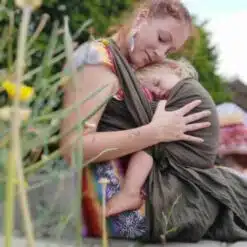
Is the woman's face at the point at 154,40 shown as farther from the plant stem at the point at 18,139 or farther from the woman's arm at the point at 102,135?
the plant stem at the point at 18,139

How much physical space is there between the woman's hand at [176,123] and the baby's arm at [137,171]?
0.08 meters

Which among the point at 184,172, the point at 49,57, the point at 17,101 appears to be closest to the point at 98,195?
the point at 184,172

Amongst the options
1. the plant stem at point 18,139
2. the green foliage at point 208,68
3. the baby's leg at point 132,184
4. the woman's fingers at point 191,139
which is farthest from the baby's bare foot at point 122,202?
the green foliage at point 208,68

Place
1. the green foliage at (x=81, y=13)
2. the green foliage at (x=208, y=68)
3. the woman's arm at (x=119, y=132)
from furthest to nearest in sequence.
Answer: the green foliage at (x=208, y=68)
the green foliage at (x=81, y=13)
the woman's arm at (x=119, y=132)

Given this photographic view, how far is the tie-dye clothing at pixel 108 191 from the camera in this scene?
2.59m

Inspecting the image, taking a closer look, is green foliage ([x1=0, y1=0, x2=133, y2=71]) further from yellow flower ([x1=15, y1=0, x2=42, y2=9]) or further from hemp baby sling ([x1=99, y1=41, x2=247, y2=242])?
yellow flower ([x1=15, y1=0, x2=42, y2=9])

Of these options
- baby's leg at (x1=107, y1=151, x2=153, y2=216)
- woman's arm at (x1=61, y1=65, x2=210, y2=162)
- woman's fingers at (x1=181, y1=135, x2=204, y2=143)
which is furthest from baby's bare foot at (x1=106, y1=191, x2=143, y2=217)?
woman's fingers at (x1=181, y1=135, x2=204, y2=143)

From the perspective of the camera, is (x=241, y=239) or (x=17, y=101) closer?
(x=17, y=101)

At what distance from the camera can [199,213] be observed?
2.61 m

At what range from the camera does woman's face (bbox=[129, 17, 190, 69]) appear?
2.63 m

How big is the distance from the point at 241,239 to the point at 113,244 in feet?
1.53

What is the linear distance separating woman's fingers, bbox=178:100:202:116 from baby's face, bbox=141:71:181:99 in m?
0.10

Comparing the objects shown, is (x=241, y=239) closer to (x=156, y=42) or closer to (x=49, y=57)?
(x=156, y=42)

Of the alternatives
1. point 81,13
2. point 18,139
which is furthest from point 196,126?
point 81,13
